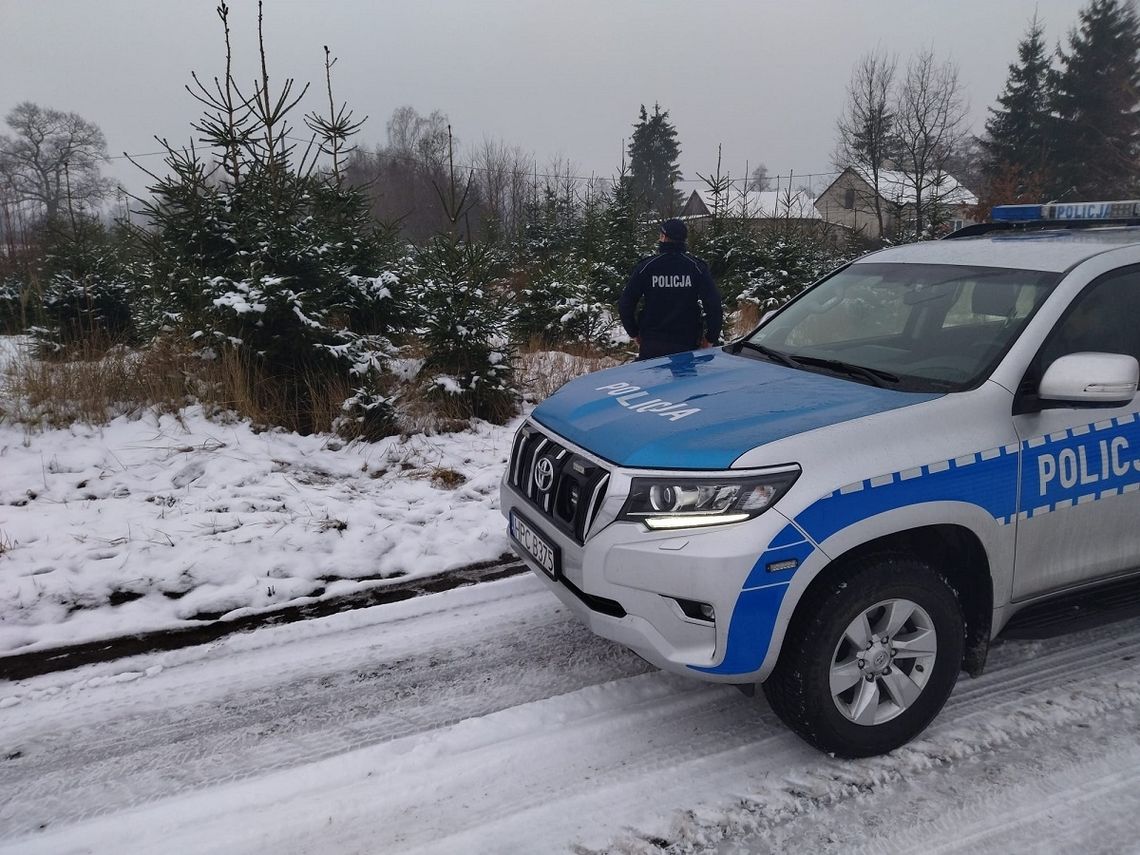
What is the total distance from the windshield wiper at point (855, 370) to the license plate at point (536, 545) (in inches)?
58.7

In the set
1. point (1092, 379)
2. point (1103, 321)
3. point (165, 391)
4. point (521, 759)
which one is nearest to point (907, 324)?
point (1103, 321)

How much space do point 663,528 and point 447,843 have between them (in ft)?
4.05

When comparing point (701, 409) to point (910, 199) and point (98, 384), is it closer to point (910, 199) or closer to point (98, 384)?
point (98, 384)

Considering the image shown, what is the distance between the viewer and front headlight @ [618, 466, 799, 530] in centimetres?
251

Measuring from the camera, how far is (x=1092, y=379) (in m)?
2.65

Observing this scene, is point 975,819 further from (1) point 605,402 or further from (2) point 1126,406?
(1) point 605,402

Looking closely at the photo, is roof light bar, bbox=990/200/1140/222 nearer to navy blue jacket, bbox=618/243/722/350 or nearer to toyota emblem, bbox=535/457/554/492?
navy blue jacket, bbox=618/243/722/350

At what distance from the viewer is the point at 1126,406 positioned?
2.97 m

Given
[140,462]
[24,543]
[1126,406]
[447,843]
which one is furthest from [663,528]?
[140,462]

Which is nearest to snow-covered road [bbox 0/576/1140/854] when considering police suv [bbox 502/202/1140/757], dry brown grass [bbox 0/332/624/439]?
police suv [bbox 502/202/1140/757]

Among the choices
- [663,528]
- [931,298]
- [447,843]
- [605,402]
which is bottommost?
[447,843]

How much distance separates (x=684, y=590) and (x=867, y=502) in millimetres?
687

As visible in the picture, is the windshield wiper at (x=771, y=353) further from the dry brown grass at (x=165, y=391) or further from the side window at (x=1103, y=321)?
the dry brown grass at (x=165, y=391)

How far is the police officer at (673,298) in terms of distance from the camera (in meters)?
6.29
